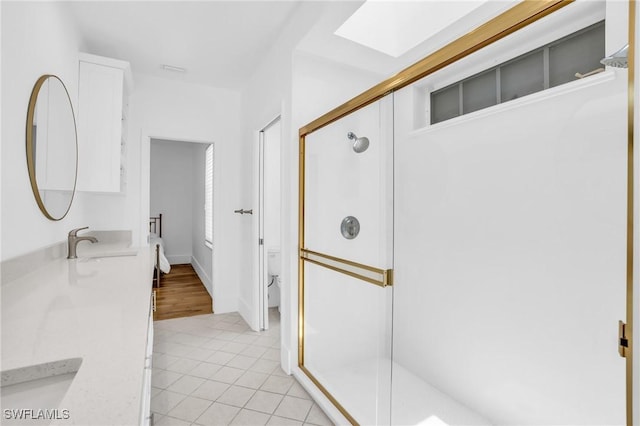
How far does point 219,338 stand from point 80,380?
8.31ft

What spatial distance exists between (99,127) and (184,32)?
3.26ft

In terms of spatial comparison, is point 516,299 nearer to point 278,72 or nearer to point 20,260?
point 278,72

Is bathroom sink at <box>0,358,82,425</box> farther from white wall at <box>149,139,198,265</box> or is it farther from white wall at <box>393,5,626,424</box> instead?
white wall at <box>149,139,198,265</box>

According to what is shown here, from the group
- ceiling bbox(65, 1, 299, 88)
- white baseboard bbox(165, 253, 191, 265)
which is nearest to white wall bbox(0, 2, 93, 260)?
ceiling bbox(65, 1, 299, 88)

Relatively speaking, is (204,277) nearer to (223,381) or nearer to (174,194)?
(174,194)

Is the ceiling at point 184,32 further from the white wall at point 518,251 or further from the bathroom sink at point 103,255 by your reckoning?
the bathroom sink at point 103,255

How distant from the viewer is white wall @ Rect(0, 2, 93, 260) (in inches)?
50.6

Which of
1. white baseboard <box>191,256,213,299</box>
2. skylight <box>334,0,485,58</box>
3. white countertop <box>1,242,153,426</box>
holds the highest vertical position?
skylight <box>334,0,485,58</box>

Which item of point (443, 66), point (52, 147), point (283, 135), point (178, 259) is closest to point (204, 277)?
point (178, 259)

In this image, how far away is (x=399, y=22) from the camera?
2.33 meters

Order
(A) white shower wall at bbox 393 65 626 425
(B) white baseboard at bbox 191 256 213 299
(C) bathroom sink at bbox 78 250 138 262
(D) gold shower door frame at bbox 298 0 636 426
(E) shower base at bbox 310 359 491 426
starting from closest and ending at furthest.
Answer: (D) gold shower door frame at bbox 298 0 636 426 → (A) white shower wall at bbox 393 65 626 425 → (E) shower base at bbox 310 359 491 426 → (C) bathroom sink at bbox 78 250 138 262 → (B) white baseboard at bbox 191 256 213 299

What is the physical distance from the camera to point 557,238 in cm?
160

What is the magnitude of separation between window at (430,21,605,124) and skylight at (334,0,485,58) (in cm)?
54

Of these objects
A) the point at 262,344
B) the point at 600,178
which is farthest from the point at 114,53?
the point at 600,178
